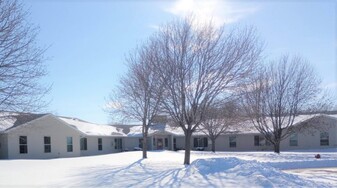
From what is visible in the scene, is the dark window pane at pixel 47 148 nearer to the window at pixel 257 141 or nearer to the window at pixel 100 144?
the window at pixel 100 144

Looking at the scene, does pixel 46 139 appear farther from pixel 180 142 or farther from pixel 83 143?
pixel 180 142

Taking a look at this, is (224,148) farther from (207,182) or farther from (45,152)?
(207,182)

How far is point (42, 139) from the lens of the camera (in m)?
36.6

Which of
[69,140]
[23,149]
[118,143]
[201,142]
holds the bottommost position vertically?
[201,142]

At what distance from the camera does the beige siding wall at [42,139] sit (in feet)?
109

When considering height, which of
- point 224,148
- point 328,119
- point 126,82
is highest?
point 126,82

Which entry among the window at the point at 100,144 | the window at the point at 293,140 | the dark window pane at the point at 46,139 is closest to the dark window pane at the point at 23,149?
the dark window pane at the point at 46,139

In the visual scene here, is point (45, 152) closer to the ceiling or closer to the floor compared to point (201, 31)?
closer to the floor

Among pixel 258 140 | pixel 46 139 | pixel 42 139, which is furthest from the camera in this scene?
pixel 258 140

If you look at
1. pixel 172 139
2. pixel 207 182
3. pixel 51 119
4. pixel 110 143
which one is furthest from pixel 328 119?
pixel 207 182

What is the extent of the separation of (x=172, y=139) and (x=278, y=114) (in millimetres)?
23791

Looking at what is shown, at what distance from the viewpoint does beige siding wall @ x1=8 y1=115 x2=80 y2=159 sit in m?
33.4

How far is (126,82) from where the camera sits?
29.3m

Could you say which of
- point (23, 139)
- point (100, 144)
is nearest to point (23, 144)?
point (23, 139)
